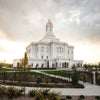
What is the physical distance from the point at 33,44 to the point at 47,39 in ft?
26.0

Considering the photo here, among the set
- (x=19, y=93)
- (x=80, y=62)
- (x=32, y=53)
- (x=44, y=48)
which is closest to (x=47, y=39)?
(x=44, y=48)

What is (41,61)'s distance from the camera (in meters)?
44.9

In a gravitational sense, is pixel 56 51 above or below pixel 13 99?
above

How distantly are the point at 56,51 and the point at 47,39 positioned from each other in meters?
8.38

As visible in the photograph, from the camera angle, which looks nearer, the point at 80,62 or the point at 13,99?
the point at 13,99

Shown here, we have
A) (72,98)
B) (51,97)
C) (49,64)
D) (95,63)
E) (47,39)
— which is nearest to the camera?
(51,97)

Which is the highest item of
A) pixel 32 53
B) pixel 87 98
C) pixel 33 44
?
pixel 33 44

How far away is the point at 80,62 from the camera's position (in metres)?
50.2

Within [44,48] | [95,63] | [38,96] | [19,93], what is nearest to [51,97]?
[38,96]

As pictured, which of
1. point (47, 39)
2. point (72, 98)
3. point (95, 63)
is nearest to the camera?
point (72, 98)

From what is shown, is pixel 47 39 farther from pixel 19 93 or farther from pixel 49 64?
pixel 19 93

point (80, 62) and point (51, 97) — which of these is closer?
point (51, 97)

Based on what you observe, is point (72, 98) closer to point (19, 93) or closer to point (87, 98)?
point (87, 98)

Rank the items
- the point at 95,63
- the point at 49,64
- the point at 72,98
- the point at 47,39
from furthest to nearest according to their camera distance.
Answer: the point at 47,39
the point at 95,63
the point at 49,64
the point at 72,98
